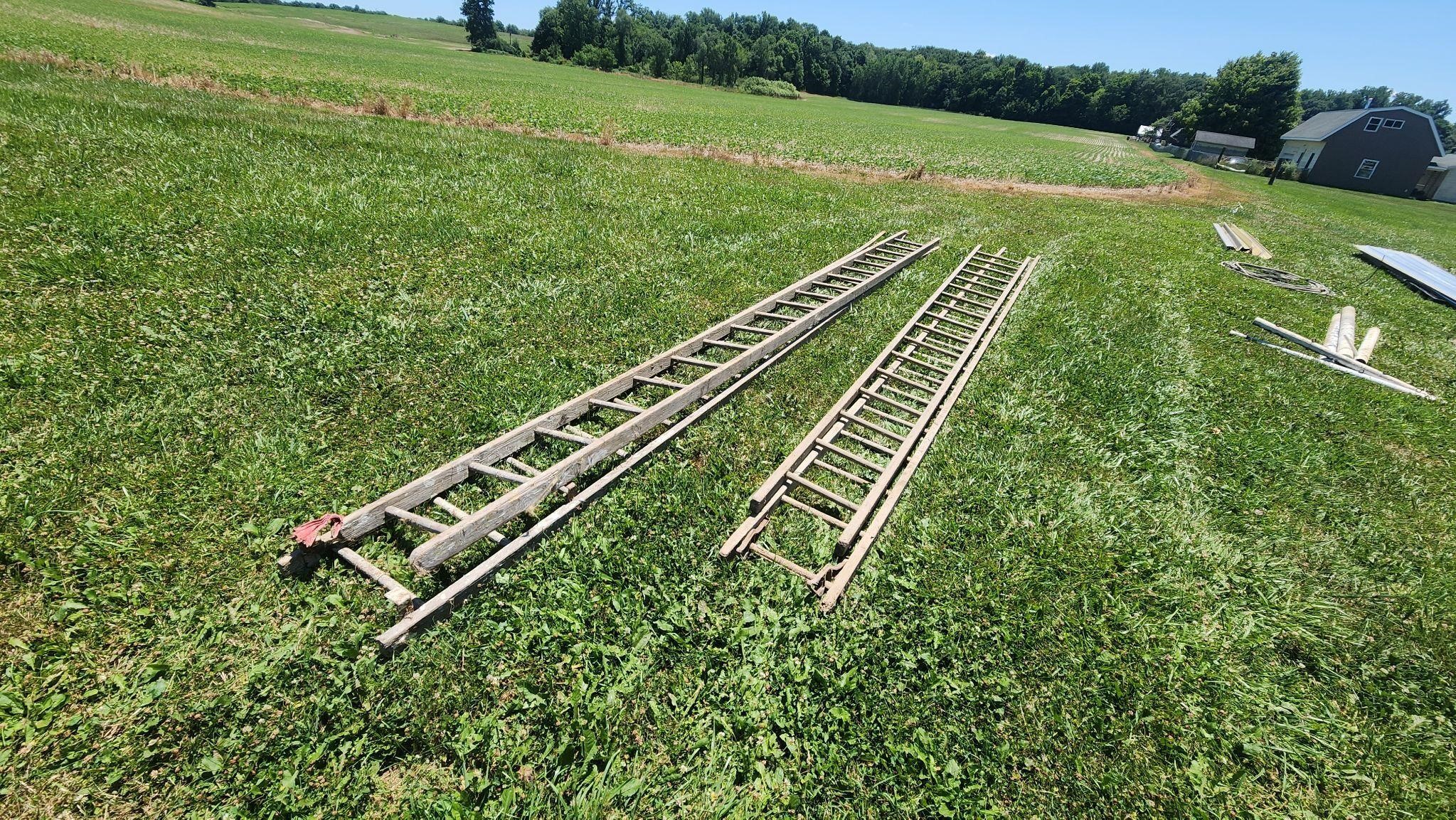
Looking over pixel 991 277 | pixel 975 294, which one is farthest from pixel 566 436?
pixel 991 277

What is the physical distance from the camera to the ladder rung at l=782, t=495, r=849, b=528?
5199 millimetres

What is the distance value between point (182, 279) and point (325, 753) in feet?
24.6

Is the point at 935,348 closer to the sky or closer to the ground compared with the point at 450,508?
closer to the sky

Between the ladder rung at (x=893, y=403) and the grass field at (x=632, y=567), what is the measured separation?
0.52 metres

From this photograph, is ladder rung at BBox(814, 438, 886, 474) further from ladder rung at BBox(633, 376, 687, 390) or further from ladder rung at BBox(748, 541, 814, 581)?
ladder rung at BBox(633, 376, 687, 390)

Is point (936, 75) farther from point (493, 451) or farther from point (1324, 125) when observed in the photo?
point (493, 451)

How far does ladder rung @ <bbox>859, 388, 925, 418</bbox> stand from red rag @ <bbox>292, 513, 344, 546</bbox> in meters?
5.80

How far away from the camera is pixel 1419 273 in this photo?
15.7m

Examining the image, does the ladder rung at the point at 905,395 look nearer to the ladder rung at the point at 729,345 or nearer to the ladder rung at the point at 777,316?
the ladder rung at the point at 777,316

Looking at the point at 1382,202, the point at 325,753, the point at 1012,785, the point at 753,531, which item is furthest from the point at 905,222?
the point at 1382,202

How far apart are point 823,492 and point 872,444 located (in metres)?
1.21

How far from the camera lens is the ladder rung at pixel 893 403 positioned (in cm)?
685

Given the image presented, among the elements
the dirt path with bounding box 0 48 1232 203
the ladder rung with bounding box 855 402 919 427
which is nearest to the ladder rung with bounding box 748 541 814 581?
the ladder rung with bounding box 855 402 919 427

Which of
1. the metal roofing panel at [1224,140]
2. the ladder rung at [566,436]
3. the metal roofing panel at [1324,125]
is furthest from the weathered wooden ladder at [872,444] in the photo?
the metal roofing panel at [1224,140]
